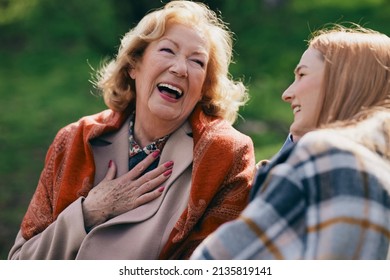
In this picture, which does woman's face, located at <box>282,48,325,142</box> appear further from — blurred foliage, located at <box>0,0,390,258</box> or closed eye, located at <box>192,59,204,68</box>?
blurred foliage, located at <box>0,0,390,258</box>

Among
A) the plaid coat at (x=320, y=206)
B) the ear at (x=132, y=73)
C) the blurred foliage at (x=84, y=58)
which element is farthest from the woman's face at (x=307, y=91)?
the blurred foliage at (x=84, y=58)

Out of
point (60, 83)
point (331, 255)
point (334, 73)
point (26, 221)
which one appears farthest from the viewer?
point (60, 83)

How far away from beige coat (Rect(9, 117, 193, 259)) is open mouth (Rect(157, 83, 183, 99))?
A: 0.61 feet

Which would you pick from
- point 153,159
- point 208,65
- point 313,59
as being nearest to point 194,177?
point 153,159

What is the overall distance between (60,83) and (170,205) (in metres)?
5.50

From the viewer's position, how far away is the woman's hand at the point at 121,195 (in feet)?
10.3

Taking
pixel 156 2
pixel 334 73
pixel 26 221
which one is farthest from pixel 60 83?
pixel 334 73

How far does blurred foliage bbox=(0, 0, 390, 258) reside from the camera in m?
7.70

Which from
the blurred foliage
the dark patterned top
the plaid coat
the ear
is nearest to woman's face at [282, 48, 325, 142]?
the plaid coat

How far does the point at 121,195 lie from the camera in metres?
3.18

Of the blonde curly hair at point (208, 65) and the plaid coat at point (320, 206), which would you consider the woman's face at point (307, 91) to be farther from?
the blonde curly hair at point (208, 65)

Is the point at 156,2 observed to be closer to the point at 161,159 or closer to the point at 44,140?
the point at 44,140

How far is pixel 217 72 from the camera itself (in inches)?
134
